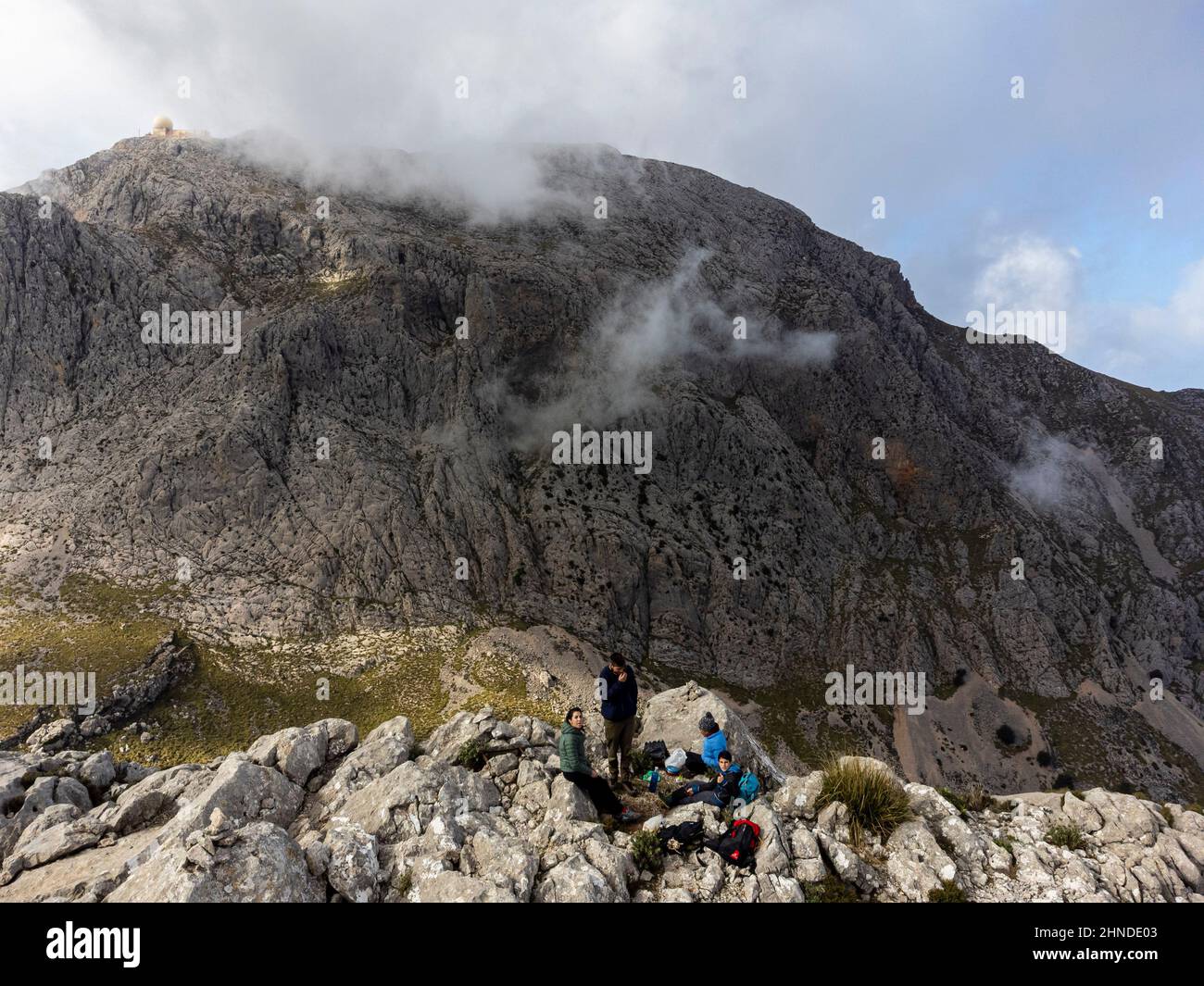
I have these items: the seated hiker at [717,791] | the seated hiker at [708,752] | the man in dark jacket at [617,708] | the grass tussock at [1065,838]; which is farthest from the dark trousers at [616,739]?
the grass tussock at [1065,838]

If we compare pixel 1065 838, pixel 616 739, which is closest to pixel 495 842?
pixel 616 739

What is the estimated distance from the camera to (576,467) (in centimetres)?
8869

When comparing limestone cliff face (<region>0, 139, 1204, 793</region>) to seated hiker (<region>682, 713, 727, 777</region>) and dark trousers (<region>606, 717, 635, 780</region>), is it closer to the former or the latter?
dark trousers (<region>606, 717, 635, 780</region>)

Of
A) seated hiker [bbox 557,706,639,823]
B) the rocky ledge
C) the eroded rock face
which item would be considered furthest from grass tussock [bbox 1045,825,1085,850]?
the eroded rock face

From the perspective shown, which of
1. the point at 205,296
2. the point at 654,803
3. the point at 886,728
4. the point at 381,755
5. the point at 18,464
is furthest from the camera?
the point at 886,728

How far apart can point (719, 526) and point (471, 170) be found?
9500cm

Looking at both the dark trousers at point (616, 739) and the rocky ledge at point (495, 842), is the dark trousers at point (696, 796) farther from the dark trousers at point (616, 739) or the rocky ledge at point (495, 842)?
the dark trousers at point (616, 739)

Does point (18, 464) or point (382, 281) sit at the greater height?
point (382, 281)

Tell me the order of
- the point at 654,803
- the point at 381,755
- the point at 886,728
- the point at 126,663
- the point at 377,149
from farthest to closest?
1. the point at 377,149
2. the point at 886,728
3. the point at 126,663
4. the point at 381,755
5. the point at 654,803

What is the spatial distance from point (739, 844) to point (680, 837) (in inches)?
47.8

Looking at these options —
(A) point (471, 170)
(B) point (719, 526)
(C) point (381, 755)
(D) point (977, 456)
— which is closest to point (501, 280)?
(A) point (471, 170)

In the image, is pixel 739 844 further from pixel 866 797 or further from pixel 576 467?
pixel 576 467
